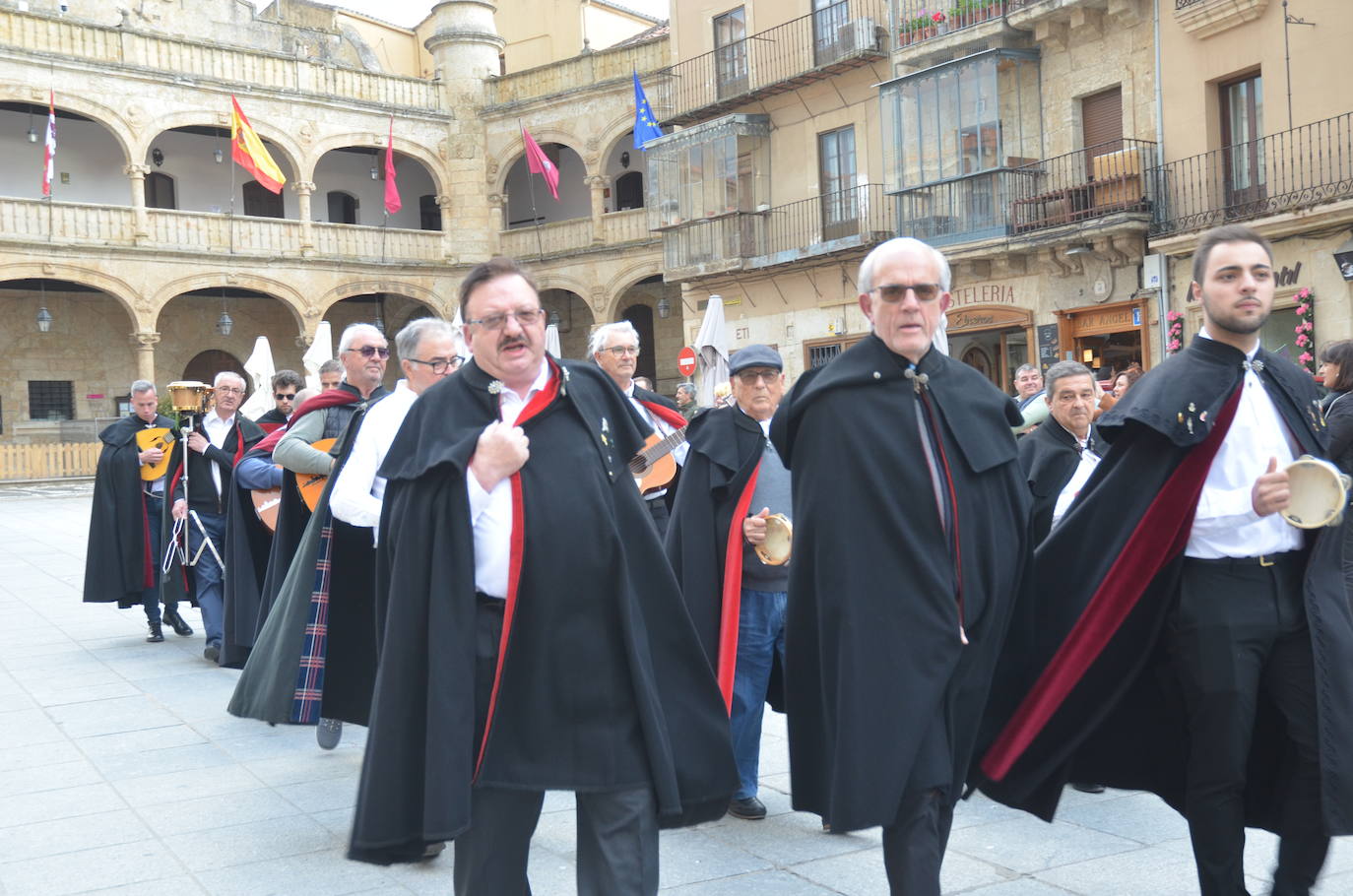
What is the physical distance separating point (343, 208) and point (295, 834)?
33.3 m

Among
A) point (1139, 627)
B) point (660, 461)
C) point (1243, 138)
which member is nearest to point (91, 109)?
point (1243, 138)

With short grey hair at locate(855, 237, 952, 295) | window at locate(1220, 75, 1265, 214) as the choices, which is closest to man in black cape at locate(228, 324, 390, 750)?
short grey hair at locate(855, 237, 952, 295)

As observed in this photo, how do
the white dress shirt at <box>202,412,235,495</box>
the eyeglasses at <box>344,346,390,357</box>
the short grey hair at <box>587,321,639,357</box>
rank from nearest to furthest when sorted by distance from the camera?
1. the eyeglasses at <box>344,346,390,357</box>
2. the short grey hair at <box>587,321,639,357</box>
3. the white dress shirt at <box>202,412,235,495</box>

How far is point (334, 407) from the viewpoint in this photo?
644 centimetres

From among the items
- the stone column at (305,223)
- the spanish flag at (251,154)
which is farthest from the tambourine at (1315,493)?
the stone column at (305,223)

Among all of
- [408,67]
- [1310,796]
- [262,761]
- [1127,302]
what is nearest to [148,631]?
[262,761]

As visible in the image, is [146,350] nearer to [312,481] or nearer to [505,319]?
[312,481]

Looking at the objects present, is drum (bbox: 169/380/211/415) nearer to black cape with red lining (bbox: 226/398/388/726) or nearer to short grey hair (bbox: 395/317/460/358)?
black cape with red lining (bbox: 226/398/388/726)

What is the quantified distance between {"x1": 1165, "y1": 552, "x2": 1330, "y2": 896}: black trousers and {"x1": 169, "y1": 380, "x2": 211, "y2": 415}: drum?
6895 mm

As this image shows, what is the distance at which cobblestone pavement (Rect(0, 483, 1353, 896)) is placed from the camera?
14.6 ft

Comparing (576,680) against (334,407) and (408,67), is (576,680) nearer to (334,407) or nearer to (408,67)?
(334,407)

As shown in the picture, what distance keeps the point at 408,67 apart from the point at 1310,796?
4169 cm

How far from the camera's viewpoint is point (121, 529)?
33.3 ft

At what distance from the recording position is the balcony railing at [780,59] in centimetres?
2342
